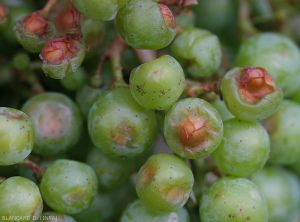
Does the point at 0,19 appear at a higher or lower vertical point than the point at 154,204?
higher

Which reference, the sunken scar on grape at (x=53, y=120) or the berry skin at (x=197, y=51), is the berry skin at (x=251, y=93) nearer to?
the berry skin at (x=197, y=51)

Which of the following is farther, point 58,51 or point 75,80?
point 75,80

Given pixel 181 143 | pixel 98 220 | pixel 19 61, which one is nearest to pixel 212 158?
pixel 181 143

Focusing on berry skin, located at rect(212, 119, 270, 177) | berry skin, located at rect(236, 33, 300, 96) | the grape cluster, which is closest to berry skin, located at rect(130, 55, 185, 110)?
the grape cluster

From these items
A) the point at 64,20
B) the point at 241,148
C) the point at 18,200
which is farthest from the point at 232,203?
the point at 64,20

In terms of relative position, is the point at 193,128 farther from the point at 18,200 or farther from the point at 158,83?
the point at 18,200

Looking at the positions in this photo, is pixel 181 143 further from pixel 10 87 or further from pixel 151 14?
pixel 10 87

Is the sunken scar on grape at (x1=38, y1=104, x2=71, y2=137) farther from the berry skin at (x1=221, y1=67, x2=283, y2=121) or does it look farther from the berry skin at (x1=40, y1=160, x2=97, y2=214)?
the berry skin at (x1=221, y1=67, x2=283, y2=121)
